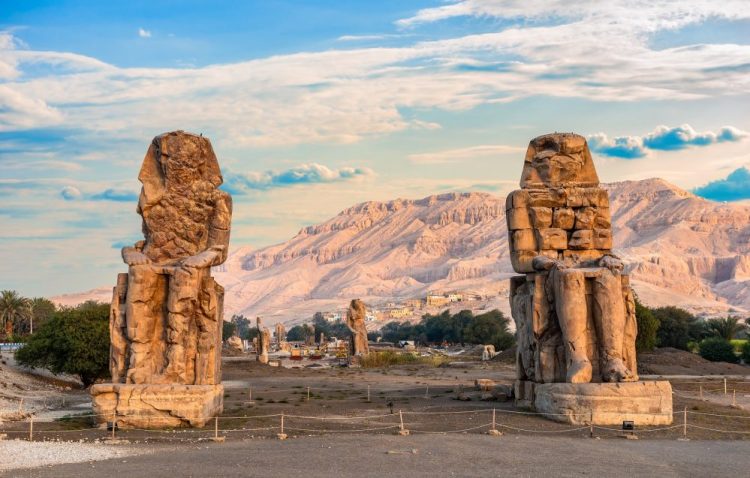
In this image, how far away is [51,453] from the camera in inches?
438

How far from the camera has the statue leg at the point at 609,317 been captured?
46.1 feet

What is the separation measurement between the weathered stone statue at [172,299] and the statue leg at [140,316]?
0.01m

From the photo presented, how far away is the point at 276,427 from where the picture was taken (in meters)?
13.6

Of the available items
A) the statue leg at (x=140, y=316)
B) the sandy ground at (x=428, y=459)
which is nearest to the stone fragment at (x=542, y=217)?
the sandy ground at (x=428, y=459)

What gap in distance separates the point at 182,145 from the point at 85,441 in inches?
201

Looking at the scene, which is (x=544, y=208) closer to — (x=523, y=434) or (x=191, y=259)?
(x=523, y=434)

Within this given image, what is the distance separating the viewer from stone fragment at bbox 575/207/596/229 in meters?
15.8

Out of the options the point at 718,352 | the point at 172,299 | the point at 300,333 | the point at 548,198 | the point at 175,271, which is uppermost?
the point at 548,198

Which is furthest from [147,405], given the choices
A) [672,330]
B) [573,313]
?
[672,330]

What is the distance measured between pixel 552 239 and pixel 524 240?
468mm

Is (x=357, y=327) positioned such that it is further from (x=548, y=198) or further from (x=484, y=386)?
(x=548, y=198)

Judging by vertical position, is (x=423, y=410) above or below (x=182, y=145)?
below

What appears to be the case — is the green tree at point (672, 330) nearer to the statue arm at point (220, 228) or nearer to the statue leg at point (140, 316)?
the statue arm at point (220, 228)

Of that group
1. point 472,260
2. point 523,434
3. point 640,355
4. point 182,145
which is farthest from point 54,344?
point 472,260
